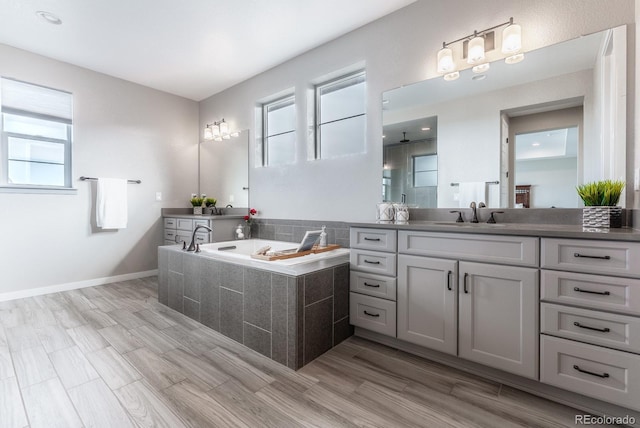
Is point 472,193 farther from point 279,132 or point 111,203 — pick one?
point 111,203

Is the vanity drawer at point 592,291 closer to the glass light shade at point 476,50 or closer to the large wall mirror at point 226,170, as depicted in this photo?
the glass light shade at point 476,50

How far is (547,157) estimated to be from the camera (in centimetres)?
195

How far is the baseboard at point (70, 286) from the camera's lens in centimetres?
320

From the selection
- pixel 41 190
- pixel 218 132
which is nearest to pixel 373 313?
pixel 218 132

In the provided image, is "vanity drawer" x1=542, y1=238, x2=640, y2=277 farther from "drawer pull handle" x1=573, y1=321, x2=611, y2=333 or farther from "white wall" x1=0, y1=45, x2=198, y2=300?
"white wall" x1=0, y1=45, x2=198, y2=300

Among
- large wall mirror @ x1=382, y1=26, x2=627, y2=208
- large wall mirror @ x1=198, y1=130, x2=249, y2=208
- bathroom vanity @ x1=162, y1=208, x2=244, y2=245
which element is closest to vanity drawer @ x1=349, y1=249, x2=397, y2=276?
large wall mirror @ x1=382, y1=26, x2=627, y2=208

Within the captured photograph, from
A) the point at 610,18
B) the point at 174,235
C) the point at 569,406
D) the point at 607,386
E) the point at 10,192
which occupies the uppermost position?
the point at 610,18

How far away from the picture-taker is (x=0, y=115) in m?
3.11

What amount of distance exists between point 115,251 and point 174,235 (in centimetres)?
75

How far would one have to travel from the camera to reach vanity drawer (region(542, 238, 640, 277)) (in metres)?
1.29

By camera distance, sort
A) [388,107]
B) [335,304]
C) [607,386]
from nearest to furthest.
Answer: [607,386]
[335,304]
[388,107]

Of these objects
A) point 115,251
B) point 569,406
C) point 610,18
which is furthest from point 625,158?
point 115,251

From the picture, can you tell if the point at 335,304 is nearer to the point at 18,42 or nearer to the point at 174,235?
the point at 174,235

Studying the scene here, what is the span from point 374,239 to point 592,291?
117 centimetres
